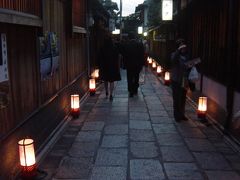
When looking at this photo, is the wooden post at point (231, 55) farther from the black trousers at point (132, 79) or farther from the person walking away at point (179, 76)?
the black trousers at point (132, 79)

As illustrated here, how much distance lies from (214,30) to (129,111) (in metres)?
3.47

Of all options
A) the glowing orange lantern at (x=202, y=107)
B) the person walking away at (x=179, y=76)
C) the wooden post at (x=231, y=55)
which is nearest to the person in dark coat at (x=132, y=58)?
the person walking away at (x=179, y=76)

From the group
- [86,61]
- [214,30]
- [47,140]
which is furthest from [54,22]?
[86,61]

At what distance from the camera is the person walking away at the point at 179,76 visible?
9633mm

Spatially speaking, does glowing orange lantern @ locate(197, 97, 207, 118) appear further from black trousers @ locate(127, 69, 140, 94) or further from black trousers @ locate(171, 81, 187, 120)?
black trousers @ locate(127, 69, 140, 94)

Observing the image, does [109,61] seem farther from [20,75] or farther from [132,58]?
[20,75]

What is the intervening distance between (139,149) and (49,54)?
9.25 feet

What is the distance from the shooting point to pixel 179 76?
9711mm

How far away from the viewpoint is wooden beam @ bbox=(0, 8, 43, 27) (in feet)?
16.2

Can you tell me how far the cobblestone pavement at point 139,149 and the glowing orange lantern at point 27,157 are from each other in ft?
1.39

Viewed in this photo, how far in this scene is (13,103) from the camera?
578cm

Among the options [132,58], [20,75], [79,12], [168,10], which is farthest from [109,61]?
[168,10]

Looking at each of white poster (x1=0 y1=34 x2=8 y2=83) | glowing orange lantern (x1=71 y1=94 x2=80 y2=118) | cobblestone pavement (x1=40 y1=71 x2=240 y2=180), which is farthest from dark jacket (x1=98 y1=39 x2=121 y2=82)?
white poster (x1=0 y1=34 x2=8 y2=83)

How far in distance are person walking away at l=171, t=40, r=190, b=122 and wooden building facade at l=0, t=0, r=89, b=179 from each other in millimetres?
2984
